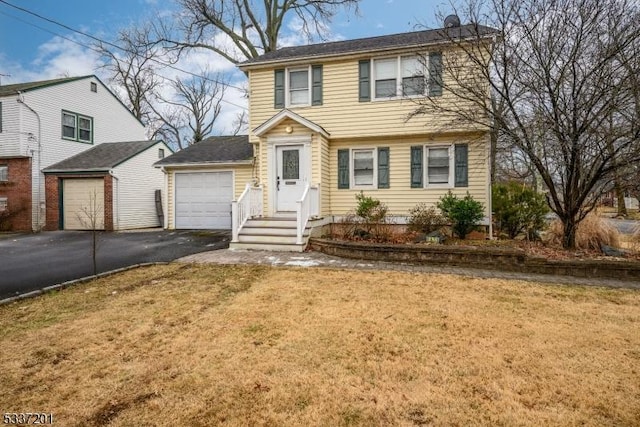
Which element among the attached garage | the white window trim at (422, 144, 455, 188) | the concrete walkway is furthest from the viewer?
the attached garage

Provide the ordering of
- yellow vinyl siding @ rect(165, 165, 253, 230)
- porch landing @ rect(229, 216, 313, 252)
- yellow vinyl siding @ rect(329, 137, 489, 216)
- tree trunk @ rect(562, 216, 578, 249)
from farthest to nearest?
yellow vinyl siding @ rect(165, 165, 253, 230), yellow vinyl siding @ rect(329, 137, 489, 216), porch landing @ rect(229, 216, 313, 252), tree trunk @ rect(562, 216, 578, 249)

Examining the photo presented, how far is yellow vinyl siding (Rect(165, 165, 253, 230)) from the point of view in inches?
547

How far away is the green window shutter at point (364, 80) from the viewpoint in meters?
11.3

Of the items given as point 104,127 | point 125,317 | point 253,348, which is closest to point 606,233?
point 253,348

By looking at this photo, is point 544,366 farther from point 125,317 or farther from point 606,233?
point 606,233

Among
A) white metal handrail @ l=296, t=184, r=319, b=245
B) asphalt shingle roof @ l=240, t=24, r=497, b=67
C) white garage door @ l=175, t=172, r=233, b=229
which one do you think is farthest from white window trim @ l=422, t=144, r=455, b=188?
white garage door @ l=175, t=172, r=233, b=229

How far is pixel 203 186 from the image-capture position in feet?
47.4

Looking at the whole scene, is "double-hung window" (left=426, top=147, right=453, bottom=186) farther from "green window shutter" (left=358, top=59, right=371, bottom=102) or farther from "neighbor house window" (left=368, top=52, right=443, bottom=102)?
"green window shutter" (left=358, top=59, right=371, bottom=102)

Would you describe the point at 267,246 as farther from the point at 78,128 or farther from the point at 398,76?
the point at 78,128

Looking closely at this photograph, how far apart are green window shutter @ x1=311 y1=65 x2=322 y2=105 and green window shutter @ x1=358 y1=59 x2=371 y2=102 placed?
1.31 meters

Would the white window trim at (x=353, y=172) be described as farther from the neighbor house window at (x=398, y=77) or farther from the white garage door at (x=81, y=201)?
the white garage door at (x=81, y=201)

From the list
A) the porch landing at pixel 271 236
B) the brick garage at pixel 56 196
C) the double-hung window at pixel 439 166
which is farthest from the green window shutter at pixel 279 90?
the brick garage at pixel 56 196

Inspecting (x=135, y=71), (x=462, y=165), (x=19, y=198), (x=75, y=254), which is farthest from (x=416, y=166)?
(x=135, y=71)

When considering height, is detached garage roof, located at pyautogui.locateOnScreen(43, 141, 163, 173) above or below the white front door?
above
